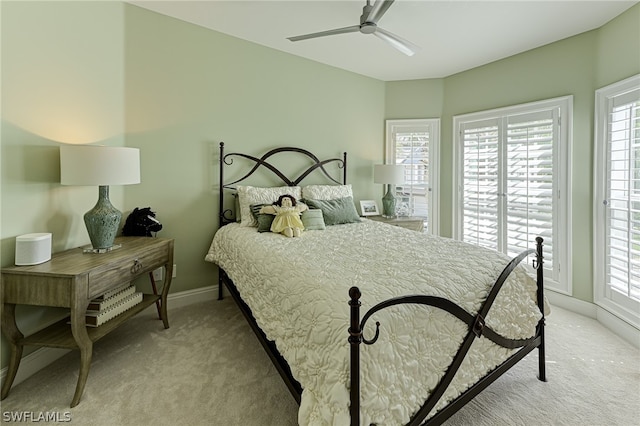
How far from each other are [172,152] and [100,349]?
5.80 ft

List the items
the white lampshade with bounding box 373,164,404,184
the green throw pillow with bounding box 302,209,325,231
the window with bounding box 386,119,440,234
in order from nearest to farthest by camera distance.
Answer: the green throw pillow with bounding box 302,209,325,231
the white lampshade with bounding box 373,164,404,184
the window with bounding box 386,119,440,234

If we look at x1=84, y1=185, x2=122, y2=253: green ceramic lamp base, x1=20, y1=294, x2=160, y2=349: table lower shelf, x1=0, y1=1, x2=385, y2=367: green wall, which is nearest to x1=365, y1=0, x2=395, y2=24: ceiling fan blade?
x1=0, y1=1, x2=385, y2=367: green wall

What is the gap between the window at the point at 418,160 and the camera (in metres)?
4.38

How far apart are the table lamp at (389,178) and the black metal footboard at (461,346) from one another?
2154 millimetres

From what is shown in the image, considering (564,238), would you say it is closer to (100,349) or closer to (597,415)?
(597,415)

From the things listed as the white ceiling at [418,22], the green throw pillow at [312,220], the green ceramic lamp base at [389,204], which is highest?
the white ceiling at [418,22]

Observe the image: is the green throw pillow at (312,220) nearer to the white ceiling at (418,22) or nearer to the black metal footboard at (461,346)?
the black metal footboard at (461,346)

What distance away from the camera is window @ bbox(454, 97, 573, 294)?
318cm

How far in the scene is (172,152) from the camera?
9.73ft

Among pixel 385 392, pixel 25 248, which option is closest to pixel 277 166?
pixel 25 248

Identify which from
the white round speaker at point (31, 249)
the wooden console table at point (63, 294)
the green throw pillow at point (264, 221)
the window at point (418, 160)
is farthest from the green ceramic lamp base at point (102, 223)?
the window at point (418, 160)

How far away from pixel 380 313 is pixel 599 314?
295cm

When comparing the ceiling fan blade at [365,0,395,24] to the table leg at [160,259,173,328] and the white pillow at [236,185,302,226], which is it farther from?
→ the table leg at [160,259,173,328]

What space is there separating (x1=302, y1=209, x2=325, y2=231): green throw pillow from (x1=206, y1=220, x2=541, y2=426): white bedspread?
0.52m
